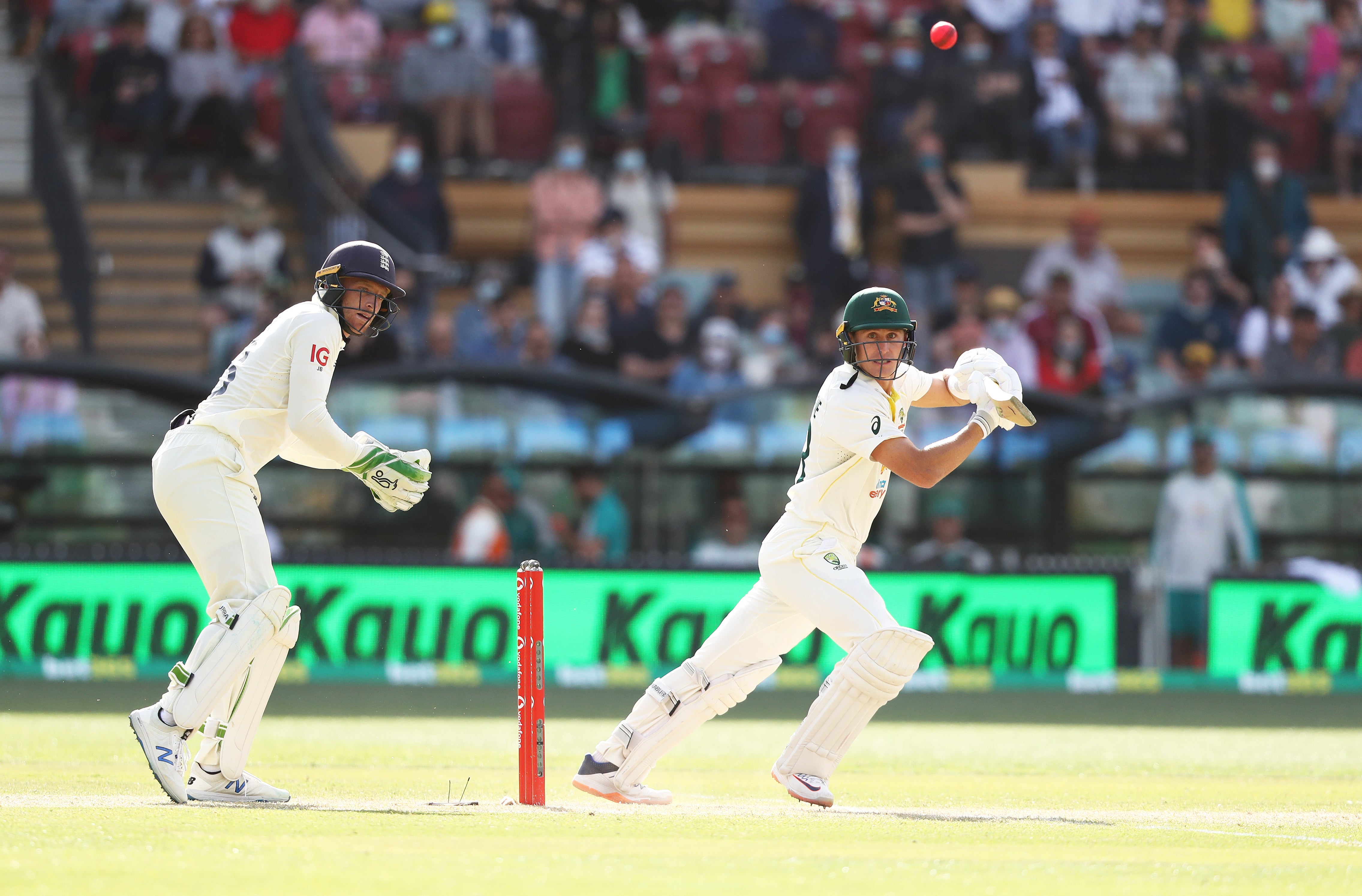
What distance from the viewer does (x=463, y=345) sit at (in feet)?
57.7

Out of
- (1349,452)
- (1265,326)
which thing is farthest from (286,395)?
(1265,326)

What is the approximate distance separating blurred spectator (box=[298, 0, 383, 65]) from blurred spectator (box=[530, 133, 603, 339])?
2898mm

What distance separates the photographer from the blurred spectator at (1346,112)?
22.5 meters

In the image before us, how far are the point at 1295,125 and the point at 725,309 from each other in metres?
8.78

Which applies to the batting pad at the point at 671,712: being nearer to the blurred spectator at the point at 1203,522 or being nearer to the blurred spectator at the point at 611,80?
the blurred spectator at the point at 1203,522

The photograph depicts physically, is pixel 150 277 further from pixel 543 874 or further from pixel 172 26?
pixel 543 874

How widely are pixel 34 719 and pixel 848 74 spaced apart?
1332 centimetres

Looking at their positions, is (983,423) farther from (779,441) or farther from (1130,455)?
(1130,455)

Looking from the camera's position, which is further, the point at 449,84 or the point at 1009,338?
the point at 449,84

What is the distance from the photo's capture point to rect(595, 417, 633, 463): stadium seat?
16.6m

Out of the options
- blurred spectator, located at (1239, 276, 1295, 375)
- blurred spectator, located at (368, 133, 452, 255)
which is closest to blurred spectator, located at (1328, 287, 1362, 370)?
blurred spectator, located at (1239, 276, 1295, 375)

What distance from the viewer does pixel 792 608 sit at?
8.04 metres

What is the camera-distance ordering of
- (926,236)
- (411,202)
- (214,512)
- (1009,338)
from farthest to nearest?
(926,236), (411,202), (1009,338), (214,512)

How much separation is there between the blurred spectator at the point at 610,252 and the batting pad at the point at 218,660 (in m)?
10.7
